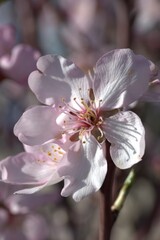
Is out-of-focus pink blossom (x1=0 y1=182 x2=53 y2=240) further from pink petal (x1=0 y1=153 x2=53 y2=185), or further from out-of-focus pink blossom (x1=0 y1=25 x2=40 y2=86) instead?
pink petal (x1=0 y1=153 x2=53 y2=185)

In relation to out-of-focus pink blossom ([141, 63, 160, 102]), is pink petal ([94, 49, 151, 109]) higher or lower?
higher

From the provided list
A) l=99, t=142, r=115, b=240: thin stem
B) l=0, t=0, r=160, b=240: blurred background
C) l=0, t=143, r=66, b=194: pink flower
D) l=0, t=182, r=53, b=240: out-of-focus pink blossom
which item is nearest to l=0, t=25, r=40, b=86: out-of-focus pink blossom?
l=0, t=0, r=160, b=240: blurred background

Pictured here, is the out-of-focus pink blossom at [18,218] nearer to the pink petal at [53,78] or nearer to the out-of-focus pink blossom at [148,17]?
the pink petal at [53,78]

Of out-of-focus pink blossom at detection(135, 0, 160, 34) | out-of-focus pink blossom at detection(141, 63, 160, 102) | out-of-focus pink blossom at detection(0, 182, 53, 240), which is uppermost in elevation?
out-of-focus pink blossom at detection(141, 63, 160, 102)

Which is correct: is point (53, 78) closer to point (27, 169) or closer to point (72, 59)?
point (27, 169)

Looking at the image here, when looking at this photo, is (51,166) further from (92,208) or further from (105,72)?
(92,208)

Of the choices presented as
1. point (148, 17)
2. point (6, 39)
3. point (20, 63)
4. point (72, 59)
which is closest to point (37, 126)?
point (20, 63)
